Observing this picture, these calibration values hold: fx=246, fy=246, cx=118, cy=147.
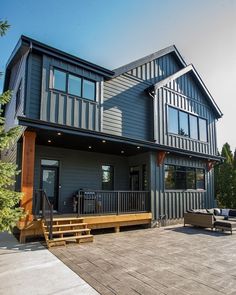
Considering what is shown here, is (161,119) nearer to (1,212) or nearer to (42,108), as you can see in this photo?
(42,108)

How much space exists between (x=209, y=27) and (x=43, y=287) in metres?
10.3

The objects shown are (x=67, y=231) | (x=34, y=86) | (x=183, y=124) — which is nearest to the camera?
(x=67, y=231)

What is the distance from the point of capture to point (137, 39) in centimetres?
1135

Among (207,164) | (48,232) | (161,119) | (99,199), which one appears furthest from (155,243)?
(207,164)

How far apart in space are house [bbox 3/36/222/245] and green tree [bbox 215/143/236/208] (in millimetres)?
4364

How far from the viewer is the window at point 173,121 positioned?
12689 millimetres

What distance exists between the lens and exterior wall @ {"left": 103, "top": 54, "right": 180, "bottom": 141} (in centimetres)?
1070

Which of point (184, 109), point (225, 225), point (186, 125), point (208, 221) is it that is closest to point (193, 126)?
point (186, 125)

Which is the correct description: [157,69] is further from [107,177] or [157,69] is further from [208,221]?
[208,221]

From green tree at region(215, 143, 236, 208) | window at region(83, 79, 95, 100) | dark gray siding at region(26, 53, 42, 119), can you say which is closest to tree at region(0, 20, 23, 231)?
dark gray siding at region(26, 53, 42, 119)

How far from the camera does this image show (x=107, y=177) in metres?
12.3

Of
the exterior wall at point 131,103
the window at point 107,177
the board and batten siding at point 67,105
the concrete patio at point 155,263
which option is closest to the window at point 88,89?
the board and batten siding at point 67,105

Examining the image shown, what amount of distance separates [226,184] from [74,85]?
13873 mm

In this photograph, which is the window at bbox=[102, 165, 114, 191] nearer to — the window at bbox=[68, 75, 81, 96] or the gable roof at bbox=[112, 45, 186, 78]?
the window at bbox=[68, 75, 81, 96]
